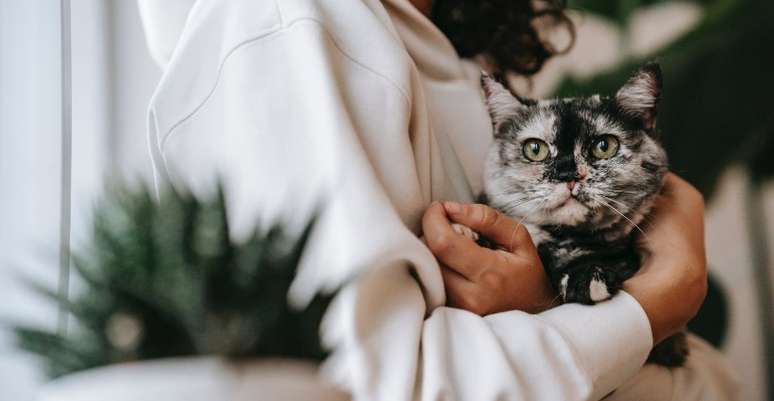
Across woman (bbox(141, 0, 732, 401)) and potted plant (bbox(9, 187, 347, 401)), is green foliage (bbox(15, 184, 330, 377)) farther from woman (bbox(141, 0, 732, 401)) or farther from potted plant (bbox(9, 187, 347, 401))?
woman (bbox(141, 0, 732, 401))

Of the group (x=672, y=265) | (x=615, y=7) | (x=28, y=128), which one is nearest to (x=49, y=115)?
(x=28, y=128)

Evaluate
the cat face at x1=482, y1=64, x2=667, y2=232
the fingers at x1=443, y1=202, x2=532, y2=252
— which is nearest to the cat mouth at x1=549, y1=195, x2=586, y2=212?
the cat face at x1=482, y1=64, x2=667, y2=232

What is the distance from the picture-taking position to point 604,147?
93 centimetres

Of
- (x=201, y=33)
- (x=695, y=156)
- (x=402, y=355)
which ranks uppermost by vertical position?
(x=201, y=33)

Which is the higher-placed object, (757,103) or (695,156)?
(757,103)

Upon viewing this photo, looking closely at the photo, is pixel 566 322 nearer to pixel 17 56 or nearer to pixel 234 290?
pixel 234 290

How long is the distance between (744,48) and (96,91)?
1.68 m

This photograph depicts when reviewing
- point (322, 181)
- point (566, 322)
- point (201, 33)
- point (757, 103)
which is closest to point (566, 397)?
point (566, 322)

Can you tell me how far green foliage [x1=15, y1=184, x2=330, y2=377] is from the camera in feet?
0.93

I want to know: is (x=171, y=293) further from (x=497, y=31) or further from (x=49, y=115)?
(x=497, y=31)

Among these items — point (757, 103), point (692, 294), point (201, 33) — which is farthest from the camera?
point (757, 103)

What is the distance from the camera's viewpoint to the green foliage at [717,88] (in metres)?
1.75

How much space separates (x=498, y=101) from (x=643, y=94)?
0.72 feet

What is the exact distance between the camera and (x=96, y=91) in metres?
1.21
